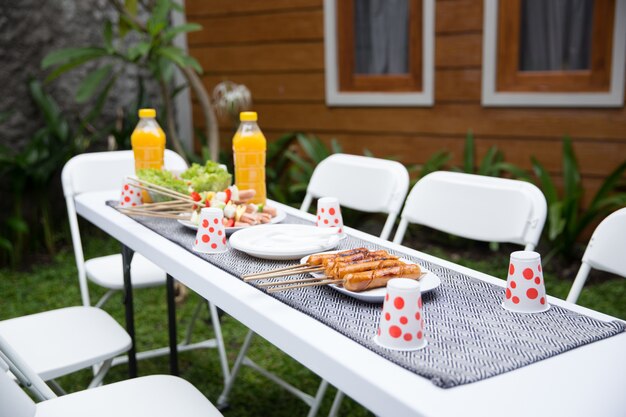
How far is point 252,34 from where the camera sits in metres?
5.22

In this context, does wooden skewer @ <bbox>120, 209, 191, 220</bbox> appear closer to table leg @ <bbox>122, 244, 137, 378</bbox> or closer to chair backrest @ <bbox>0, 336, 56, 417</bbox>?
table leg @ <bbox>122, 244, 137, 378</bbox>

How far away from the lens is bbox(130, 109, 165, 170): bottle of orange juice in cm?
232

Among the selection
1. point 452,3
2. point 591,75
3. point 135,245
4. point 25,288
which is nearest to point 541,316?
point 135,245

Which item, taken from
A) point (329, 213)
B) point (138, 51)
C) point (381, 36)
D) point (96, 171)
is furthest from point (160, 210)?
point (381, 36)

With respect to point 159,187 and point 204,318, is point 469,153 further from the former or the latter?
point 159,187

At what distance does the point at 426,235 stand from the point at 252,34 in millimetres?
2120

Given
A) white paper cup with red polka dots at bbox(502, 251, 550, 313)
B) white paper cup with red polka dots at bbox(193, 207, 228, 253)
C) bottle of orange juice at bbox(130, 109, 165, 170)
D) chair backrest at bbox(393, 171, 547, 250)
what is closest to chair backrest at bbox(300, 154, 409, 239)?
chair backrest at bbox(393, 171, 547, 250)

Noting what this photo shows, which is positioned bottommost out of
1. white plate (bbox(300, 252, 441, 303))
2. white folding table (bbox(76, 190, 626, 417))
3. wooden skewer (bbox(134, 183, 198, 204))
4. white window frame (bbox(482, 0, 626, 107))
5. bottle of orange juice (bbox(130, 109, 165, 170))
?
white folding table (bbox(76, 190, 626, 417))

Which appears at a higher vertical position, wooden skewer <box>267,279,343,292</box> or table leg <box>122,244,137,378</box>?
wooden skewer <box>267,279,343,292</box>

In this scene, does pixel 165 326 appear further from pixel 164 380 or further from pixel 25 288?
pixel 164 380

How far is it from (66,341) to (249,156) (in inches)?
30.4

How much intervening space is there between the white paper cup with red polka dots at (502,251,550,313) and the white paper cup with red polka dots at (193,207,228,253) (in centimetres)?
71

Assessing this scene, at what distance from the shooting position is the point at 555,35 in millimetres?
3988

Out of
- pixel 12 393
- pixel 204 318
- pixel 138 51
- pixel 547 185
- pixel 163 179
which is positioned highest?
pixel 138 51
